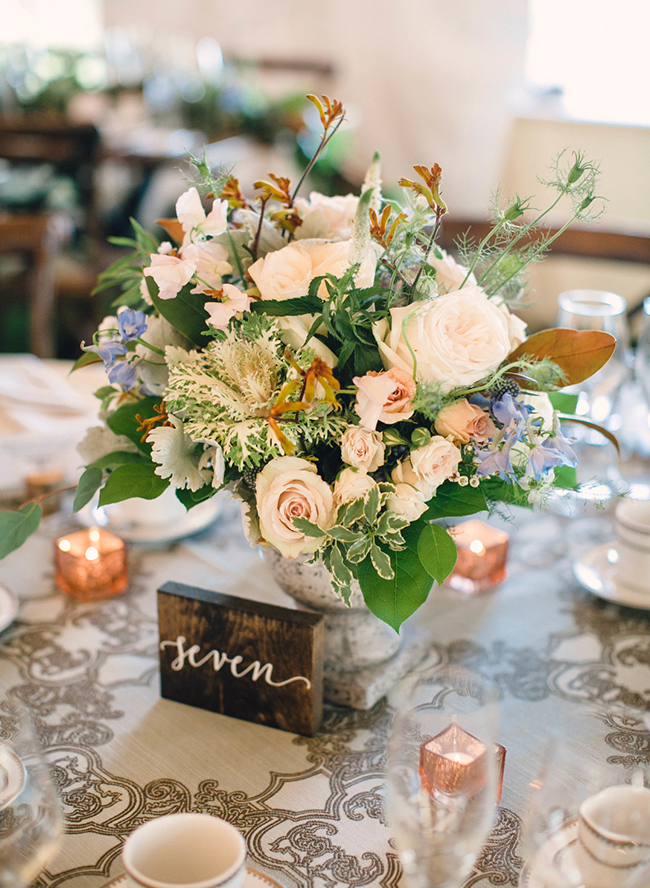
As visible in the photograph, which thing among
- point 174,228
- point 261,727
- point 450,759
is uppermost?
point 174,228

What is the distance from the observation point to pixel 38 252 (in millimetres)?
1729

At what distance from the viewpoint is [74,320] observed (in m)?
3.12

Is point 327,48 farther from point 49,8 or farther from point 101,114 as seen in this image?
point 49,8

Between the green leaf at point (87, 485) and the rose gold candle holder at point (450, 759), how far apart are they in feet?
1.30

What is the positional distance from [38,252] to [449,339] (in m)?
1.34

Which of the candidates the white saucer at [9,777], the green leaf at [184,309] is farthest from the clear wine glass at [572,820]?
the green leaf at [184,309]

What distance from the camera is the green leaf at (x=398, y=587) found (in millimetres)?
685

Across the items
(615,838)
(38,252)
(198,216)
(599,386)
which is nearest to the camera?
(615,838)

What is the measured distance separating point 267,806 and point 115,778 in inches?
5.5

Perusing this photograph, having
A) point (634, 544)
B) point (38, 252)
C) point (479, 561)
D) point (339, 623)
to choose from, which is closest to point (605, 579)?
point (634, 544)

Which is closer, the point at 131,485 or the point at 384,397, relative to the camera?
the point at 384,397

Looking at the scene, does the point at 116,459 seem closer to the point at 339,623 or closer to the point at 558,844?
the point at 339,623

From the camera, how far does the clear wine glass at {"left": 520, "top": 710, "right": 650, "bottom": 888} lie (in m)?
0.53

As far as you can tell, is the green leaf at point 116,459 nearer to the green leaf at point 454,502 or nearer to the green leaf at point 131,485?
the green leaf at point 131,485
